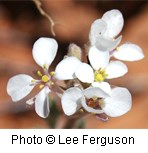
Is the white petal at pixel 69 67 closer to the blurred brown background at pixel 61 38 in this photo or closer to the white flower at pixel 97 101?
the white flower at pixel 97 101

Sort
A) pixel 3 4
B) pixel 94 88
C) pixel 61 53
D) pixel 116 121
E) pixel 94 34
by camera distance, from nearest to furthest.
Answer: pixel 94 88
pixel 94 34
pixel 116 121
pixel 61 53
pixel 3 4

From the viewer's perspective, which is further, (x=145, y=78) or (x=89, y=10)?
(x=89, y=10)

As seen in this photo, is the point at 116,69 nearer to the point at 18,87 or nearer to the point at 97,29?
the point at 97,29

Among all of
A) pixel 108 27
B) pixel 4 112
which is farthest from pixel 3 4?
pixel 108 27

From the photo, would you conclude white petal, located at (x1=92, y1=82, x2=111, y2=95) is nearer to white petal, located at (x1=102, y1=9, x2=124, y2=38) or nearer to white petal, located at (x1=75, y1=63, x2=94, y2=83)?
white petal, located at (x1=75, y1=63, x2=94, y2=83)

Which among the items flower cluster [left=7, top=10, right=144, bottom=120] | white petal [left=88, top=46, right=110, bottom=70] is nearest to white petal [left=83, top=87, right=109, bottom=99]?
flower cluster [left=7, top=10, right=144, bottom=120]

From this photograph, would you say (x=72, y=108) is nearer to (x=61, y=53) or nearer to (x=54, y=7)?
(x=61, y=53)
